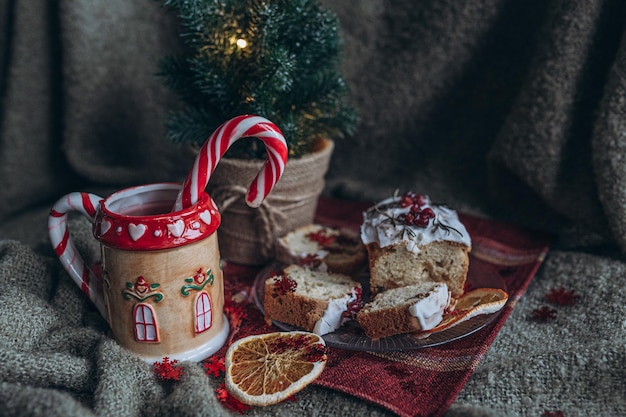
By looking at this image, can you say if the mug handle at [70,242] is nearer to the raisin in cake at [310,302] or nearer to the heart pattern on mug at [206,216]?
the heart pattern on mug at [206,216]

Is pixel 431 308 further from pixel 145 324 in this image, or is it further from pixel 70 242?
pixel 70 242

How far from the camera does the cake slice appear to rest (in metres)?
1.07

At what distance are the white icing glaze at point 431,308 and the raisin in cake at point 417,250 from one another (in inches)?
4.4

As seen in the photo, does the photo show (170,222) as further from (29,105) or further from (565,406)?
(29,105)

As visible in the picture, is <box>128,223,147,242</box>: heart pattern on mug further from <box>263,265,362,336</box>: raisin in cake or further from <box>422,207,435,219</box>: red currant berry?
<box>422,207,435,219</box>: red currant berry

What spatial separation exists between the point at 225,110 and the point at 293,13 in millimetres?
252

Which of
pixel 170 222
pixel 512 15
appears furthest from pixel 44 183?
pixel 512 15

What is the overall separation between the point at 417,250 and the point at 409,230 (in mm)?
42

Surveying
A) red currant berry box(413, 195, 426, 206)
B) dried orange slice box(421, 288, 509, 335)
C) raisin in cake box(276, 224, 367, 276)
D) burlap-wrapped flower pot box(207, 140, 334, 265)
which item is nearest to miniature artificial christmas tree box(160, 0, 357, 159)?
burlap-wrapped flower pot box(207, 140, 334, 265)

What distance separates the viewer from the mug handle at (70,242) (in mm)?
1088

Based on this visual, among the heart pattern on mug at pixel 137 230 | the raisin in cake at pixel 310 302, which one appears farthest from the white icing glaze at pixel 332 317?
the heart pattern on mug at pixel 137 230

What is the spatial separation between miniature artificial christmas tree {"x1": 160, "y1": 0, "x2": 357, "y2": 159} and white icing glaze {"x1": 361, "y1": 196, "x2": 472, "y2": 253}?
0.87 feet

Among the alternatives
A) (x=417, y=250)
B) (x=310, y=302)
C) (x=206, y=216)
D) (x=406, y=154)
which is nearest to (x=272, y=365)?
(x=310, y=302)

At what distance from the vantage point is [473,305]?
1.18 m
